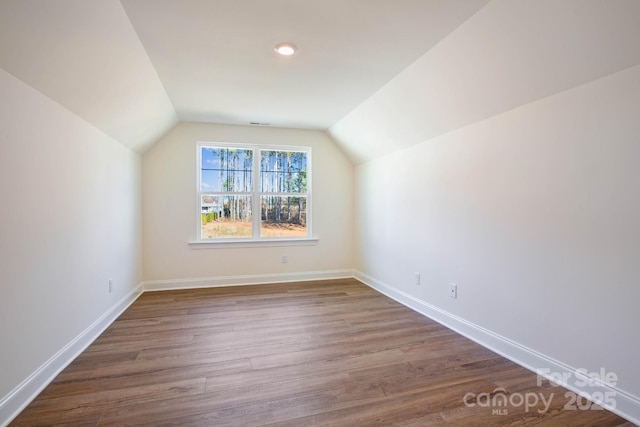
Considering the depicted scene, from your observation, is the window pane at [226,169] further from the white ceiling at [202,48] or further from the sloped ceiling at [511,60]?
the sloped ceiling at [511,60]

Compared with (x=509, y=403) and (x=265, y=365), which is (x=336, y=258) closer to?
(x=265, y=365)

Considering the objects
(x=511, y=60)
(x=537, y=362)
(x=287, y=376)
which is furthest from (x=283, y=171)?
(x=537, y=362)

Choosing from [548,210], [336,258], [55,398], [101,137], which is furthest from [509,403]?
[101,137]

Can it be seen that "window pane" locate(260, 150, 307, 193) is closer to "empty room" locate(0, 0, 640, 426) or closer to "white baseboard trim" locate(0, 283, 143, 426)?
"empty room" locate(0, 0, 640, 426)

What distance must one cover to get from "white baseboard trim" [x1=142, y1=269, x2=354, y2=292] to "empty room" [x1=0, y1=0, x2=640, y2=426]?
1.62ft

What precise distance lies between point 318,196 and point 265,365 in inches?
117

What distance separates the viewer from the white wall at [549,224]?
1714 millimetres

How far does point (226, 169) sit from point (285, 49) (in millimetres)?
2600

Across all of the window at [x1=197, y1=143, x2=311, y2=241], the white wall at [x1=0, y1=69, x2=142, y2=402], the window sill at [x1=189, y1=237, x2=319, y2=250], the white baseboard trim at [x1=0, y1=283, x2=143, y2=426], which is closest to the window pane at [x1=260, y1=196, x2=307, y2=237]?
the window at [x1=197, y1=143, x2=311, y2=241]

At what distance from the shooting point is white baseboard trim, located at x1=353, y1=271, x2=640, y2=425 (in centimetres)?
169

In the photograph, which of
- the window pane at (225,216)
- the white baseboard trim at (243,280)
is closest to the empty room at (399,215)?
the white baseboard trim at (243,280)

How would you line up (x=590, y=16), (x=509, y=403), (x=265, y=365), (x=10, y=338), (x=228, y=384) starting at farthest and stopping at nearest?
(x=265, y=365) → (x=228, y=384) → (x=509, y=403) → (x=10, y=338) → (x=590, y=16)

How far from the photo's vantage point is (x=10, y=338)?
66.6 inches

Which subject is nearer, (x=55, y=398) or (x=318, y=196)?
(x=55, y=398)
